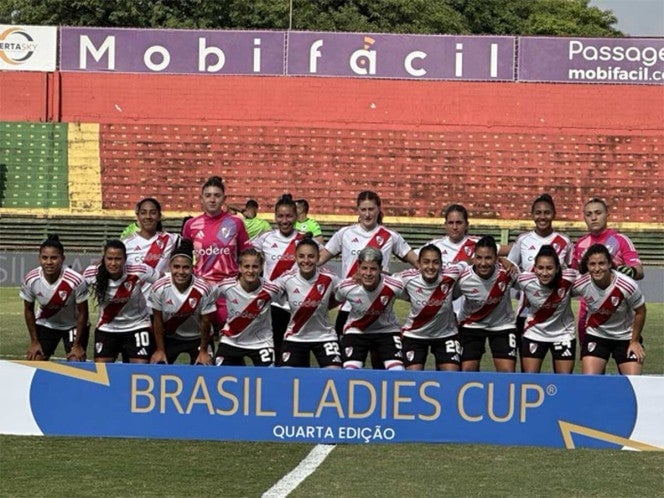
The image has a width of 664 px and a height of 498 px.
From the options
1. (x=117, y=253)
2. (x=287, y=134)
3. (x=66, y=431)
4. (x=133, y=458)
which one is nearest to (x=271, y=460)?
(x=133, y=458)

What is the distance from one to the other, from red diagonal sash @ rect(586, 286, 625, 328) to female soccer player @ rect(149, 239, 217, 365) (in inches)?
117

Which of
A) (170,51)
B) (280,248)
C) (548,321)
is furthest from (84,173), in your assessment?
(548,321)

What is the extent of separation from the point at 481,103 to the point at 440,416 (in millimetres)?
25800

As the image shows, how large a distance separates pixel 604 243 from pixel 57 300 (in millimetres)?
4566

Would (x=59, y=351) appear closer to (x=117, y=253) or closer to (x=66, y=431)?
(x=117, y=253)

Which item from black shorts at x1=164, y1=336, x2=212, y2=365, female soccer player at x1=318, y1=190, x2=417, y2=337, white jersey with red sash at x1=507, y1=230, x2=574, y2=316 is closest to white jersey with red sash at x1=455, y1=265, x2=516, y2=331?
white jersey with red sash at x1=507, y1=230, x2=574, y2=316

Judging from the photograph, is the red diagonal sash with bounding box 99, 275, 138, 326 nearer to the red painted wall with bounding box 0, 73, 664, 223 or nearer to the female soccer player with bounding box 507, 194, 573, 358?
the female soccer player with bounding box 507, 194, 573, 358

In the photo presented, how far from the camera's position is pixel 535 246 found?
11.8m

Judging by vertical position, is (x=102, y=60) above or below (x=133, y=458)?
above

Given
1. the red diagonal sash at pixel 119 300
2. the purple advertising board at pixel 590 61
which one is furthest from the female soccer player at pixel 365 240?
the purple advertising board at pixel 590 61

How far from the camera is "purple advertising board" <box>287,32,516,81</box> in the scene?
110 ft

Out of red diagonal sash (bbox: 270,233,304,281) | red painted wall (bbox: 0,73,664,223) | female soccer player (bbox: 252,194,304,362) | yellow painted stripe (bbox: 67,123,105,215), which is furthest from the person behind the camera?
yellow painted stripe (bbox: 67,123,105,215)

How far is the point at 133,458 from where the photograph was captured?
887 centimetres

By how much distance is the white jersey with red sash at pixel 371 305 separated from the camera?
34.7 ft
